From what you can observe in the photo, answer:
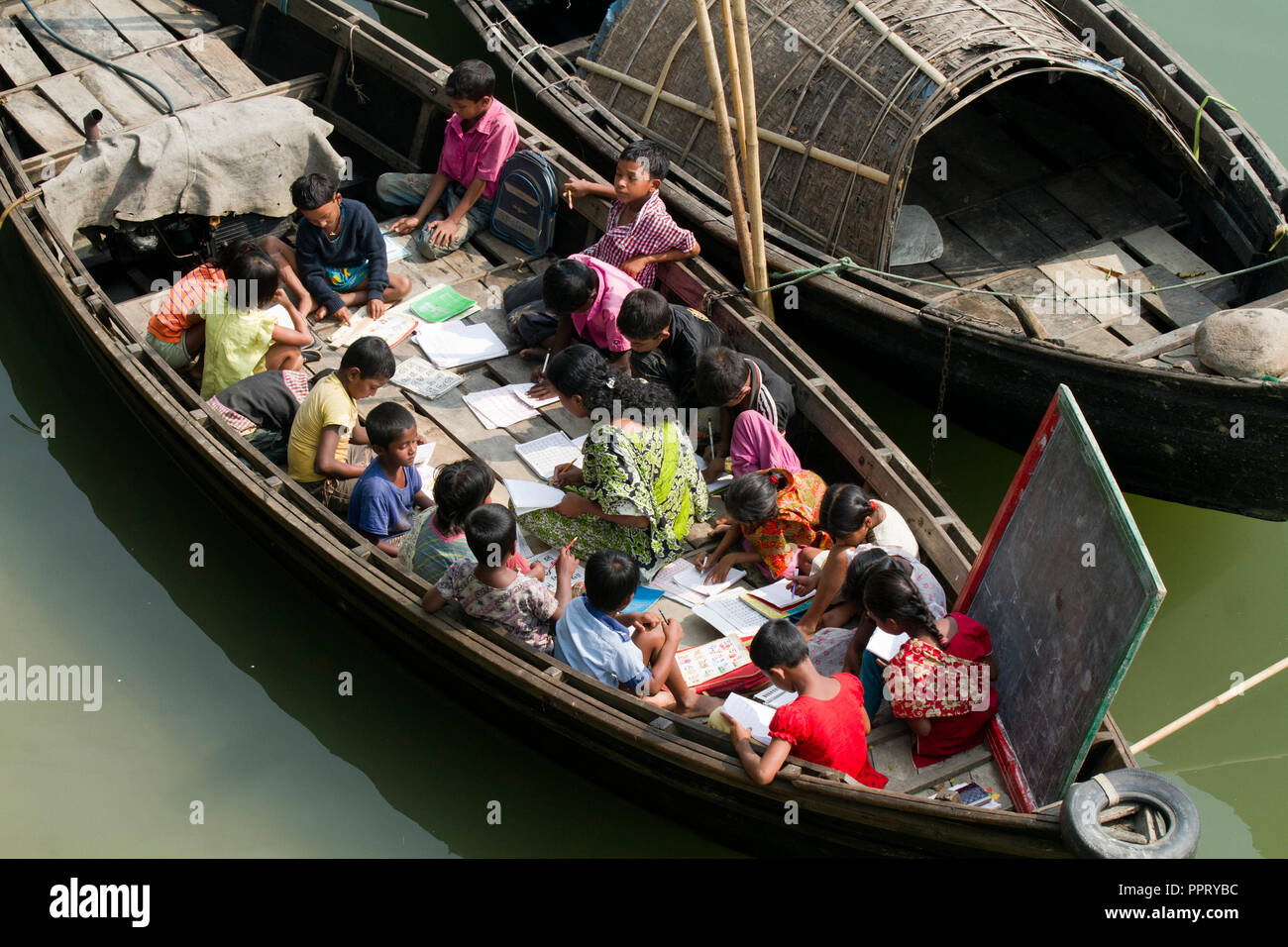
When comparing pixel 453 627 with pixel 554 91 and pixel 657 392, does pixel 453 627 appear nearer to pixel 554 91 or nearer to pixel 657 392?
pixel 657 392

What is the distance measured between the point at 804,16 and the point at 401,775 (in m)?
4.37

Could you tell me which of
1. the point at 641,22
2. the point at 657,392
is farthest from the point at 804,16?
the point at 657,392

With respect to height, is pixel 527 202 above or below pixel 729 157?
below

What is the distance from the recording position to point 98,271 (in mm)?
6621

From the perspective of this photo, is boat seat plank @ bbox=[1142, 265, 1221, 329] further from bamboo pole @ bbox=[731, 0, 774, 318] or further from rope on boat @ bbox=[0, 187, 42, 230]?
rope on boat @ bbox=[0, 187, 42, 230]

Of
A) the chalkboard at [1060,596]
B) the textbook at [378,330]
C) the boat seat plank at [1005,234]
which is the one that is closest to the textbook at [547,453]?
the textbook at [378,330]

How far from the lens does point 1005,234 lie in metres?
6.86

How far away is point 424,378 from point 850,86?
104 inches

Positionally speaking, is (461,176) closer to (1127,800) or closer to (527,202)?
(527,202)

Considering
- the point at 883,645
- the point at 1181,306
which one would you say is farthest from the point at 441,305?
the point at 1181,306

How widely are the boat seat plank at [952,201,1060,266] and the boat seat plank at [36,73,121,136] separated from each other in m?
4.73

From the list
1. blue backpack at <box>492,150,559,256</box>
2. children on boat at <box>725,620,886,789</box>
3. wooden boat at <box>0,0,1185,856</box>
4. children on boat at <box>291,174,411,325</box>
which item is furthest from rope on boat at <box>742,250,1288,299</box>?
children on boat at <box>725,620,886,789</box>

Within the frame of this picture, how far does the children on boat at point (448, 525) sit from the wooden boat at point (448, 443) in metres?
0.12

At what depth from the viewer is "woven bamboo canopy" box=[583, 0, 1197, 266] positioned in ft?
20.0
